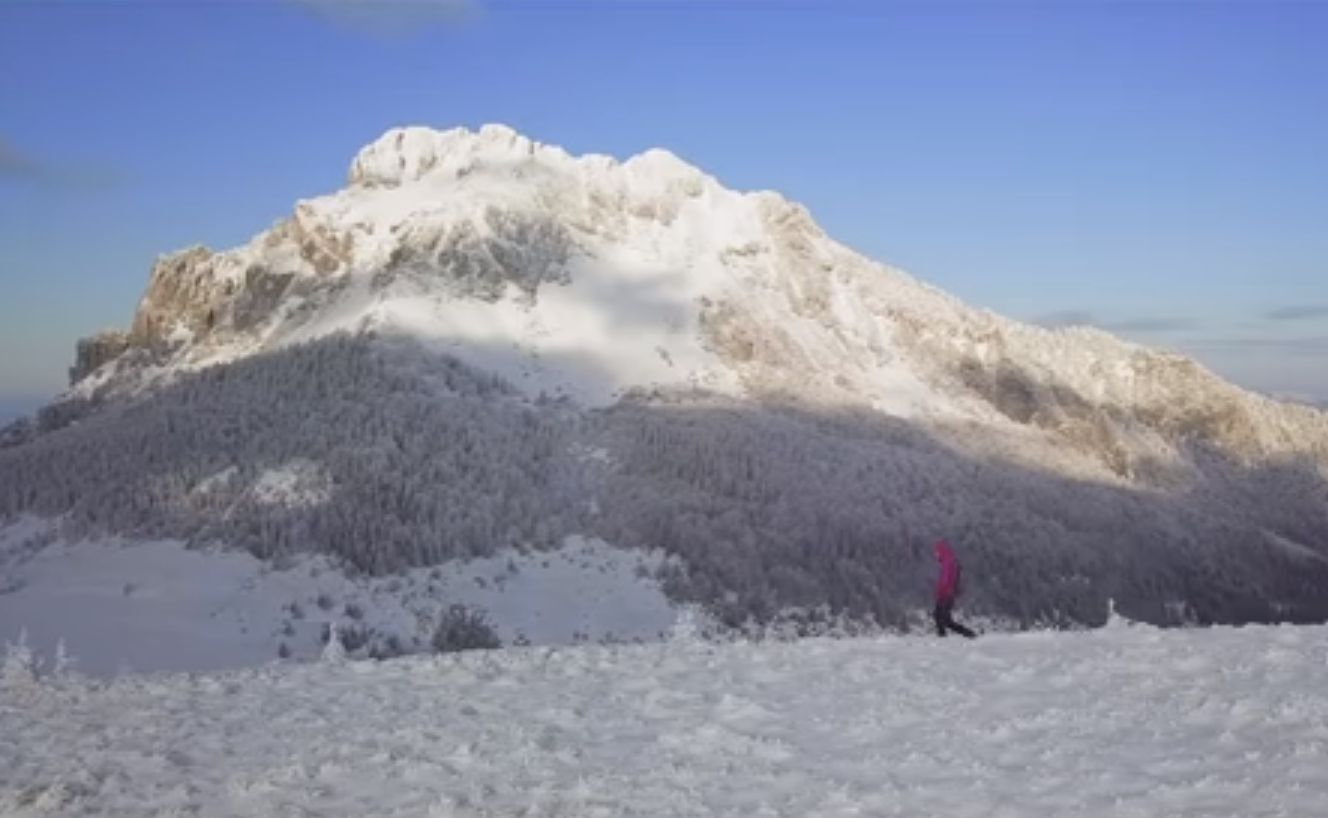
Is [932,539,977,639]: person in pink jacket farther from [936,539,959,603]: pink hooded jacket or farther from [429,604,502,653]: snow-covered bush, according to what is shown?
[429,604,502,653]: snow-covered bush

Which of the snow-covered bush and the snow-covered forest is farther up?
the snow-covered forest

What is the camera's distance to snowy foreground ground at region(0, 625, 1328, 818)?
32.0ft

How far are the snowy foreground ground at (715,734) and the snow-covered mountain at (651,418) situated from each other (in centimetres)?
3652

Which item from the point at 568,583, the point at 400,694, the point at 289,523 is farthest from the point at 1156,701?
the point at 289,523

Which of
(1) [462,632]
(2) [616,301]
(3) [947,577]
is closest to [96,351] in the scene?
(2) [616,301]

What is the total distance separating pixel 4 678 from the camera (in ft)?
50.9

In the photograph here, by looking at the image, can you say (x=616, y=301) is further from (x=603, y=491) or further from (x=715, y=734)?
(x=715, y=734)

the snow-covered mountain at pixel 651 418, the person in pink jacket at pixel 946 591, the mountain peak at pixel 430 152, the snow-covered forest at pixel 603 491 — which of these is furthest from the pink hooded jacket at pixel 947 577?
the mountain peak at pixel 430 152

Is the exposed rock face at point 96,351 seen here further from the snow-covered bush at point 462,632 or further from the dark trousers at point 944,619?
the dark trousers at point 944,619

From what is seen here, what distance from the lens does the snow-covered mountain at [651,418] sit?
58.8 metres

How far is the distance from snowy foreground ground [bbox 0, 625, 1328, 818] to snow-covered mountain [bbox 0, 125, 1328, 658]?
36517 mm

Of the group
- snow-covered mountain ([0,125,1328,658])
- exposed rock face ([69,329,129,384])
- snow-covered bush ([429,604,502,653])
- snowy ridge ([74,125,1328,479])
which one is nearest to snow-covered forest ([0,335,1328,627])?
snow-covered mountain ([0,125,1328,658])

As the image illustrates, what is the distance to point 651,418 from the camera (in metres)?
73.8

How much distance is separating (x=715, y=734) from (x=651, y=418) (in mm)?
61640
